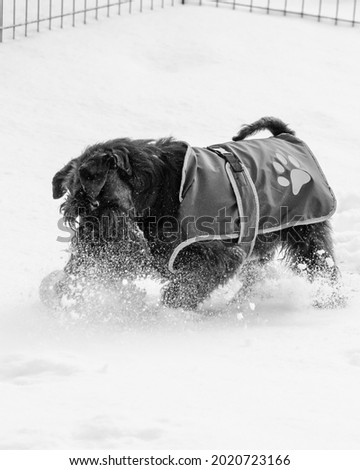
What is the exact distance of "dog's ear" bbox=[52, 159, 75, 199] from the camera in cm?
443

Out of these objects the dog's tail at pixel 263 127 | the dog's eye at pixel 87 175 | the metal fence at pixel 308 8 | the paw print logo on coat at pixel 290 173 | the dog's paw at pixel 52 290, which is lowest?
the dog's paw at pixel 52 290

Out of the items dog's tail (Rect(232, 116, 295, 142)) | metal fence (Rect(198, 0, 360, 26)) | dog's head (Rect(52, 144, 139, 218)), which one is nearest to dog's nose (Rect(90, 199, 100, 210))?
dog's head (Rect(52, 144, 139, 218))

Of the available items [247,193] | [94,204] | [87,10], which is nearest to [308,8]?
[87,10]

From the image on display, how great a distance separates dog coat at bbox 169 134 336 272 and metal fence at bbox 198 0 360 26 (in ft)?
17.5

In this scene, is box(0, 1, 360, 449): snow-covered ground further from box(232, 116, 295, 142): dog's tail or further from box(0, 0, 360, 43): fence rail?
box(232, 116, 295, 142): dog's tail

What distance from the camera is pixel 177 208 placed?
179 inches

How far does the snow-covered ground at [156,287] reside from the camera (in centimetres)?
336

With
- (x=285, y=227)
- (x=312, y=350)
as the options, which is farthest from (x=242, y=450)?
(x=285, y=227)

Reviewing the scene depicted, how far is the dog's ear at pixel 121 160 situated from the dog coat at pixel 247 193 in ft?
0.91

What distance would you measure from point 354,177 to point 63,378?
3.91m

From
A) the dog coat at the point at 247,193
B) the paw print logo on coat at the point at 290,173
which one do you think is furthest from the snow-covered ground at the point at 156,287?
the paw print logo on coat at the point at 290,173

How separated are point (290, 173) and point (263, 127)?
1.66ft

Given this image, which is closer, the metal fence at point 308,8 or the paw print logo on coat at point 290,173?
the paw print logo on coat at point 290,173

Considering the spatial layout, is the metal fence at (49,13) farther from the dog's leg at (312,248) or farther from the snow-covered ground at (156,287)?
the dog's leg at (312,248)
